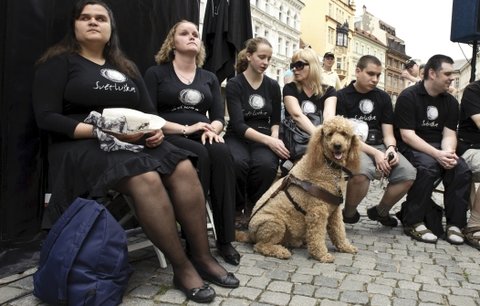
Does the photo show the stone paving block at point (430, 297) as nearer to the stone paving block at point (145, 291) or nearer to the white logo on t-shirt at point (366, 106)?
the stone paving block at point (145, 291)

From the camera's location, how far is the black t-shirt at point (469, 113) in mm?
5137

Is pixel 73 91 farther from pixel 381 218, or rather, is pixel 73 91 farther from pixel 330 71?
pixel 330 71

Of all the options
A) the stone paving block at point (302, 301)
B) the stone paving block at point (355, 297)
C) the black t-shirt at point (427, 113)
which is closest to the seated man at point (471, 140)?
the black t-shirt at point (427, 113)

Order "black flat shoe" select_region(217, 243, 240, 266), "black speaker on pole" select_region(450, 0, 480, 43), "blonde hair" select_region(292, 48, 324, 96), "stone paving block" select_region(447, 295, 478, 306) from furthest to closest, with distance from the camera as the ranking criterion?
"black speaker on pole" select_region(450, 0, 480, 43) → "blonde hair" select_region(292, 48, 324, 96) → "black flat shoe" select_region(217, 243, 240, 266) → "stone paving block" select_region(447, 295, 478, 306)

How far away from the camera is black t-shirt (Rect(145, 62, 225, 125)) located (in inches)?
159

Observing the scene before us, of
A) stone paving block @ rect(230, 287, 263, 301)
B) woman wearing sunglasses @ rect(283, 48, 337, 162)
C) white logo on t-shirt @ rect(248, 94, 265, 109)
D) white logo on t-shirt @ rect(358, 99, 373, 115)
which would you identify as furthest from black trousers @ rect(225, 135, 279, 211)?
stone paving block @ rect(230, 287, 263, 301)

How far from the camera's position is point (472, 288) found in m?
3.46

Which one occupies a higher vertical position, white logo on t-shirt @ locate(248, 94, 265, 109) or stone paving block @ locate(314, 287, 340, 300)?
white logo on t-shirt @ locate(248, 94, 265, 109)

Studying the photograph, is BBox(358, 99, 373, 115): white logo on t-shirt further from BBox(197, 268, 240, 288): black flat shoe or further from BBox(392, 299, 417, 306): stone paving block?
BBox(197, 268, 240, 288): black flat shoe

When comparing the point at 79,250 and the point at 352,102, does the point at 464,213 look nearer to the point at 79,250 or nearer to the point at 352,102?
the point at 352,102

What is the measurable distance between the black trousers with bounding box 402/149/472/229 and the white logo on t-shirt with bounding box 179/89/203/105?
2.42 metres

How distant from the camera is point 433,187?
5.00 metres

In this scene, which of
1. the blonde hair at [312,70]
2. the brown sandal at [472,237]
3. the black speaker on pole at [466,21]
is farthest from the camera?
the black speaker on pole at [466,21]

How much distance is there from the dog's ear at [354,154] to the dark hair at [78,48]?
1864mm
